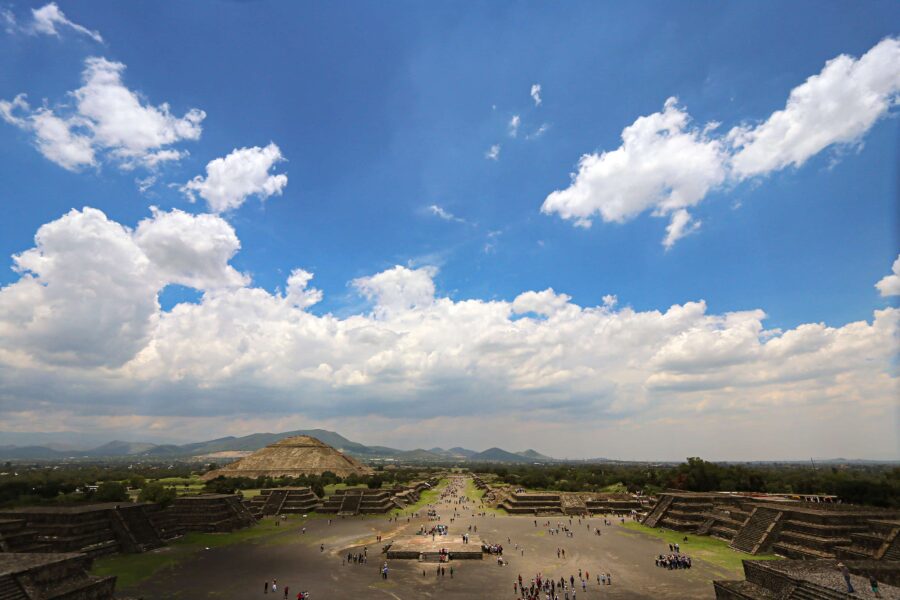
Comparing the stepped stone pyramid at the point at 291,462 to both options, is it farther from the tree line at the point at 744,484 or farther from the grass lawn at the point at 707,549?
the grass lawn at the point at 707,549

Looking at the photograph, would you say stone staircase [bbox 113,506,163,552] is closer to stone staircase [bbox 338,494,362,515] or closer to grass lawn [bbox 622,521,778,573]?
stone staircase [bbox 338,494,362,515]

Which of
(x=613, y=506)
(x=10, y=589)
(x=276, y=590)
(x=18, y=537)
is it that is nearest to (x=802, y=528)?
(x=613, y=506)

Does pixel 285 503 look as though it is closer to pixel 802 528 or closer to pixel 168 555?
pixel 168 555

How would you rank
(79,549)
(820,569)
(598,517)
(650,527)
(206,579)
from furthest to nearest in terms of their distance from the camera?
(598,517) < (650,527) < (79,549) < (206,579) < (820,569)

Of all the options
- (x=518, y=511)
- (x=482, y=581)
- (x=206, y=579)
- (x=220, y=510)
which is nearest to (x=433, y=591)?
(x=482, y=581)

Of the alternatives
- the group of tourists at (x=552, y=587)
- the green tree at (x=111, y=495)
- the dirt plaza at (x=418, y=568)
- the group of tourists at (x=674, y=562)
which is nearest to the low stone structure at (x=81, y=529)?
the dirt plaza at (x=418, y=568)

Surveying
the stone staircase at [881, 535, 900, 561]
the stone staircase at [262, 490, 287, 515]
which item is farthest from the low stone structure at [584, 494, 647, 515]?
the stone staircase at [262, 490, 287, 515]

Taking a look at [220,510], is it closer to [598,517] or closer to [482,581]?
[482,581]
